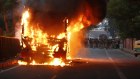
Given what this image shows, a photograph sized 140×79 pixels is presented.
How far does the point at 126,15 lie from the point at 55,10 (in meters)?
37.6

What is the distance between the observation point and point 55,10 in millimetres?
32625

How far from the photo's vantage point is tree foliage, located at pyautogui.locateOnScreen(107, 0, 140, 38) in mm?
65188

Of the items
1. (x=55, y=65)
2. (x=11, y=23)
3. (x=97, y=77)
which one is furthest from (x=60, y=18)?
(x=11, y=23)

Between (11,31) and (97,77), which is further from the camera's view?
(11,31)

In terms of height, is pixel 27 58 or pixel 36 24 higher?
pixel 36 24

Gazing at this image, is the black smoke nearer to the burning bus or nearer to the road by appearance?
the burning bus

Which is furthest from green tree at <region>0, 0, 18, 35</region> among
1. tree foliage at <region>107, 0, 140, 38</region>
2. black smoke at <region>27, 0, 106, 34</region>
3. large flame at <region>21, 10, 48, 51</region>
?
tree foliage at <region>107, 0, 140, 38</region>

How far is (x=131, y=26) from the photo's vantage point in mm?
66375

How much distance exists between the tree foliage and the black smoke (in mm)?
29174

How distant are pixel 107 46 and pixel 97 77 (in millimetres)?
70611

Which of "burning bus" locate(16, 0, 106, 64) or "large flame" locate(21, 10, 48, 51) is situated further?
"large flame" locate(21, 10, 48, 51)

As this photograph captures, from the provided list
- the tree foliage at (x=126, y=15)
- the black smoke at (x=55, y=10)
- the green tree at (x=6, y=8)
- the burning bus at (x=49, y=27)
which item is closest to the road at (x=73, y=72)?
the burning bus at (x=49, y=27)

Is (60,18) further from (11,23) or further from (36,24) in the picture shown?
(11,23)

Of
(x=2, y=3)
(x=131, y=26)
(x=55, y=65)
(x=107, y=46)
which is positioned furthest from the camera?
(x=107, y=46)
